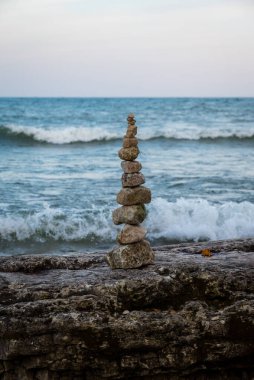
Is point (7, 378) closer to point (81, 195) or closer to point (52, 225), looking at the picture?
point (52, 225)

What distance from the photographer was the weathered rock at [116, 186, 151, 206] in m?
7.52

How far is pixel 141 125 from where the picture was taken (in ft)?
140

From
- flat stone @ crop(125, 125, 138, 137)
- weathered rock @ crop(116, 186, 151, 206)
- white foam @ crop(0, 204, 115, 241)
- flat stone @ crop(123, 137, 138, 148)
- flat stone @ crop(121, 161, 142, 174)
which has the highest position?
flat stone @ crop(125, 125, 138, 137)

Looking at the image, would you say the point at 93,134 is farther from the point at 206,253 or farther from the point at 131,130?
the point at 131,130

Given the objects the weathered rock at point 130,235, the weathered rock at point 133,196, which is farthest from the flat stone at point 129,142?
the weathered rock at point 130,235

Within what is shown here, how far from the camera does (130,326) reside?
6473 millimetres

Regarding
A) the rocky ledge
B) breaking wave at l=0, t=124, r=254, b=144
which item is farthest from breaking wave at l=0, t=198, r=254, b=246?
breaking wave at l=0, t=124, r=254, b=144

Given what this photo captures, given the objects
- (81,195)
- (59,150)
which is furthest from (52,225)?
(59,150)

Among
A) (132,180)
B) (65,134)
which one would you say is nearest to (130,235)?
(132,180)

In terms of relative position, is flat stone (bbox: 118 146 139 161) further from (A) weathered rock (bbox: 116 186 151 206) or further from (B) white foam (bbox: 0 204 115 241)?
(B) white foam (bbox: 0 204 115 241)

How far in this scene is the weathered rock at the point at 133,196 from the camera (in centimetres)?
752

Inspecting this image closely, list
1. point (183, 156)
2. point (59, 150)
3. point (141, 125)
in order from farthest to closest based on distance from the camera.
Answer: point (141, 125) < point (59, 150) < point (183, 156)

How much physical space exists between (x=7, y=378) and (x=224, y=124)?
38241 millimetres

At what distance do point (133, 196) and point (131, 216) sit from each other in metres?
0.23
